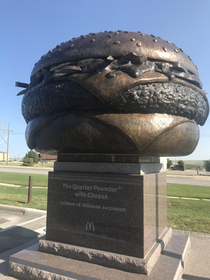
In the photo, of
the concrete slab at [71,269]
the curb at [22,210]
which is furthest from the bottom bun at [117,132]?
the curb at [22,210]

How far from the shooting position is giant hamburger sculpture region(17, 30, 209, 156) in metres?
2.59

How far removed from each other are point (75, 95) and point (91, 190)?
1347 mm

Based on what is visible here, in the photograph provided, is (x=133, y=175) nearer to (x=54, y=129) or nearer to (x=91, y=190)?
(x=91, y=190)

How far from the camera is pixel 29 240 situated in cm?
475

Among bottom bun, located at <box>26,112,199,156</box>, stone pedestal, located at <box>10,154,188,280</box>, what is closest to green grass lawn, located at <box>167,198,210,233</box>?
stone pedestal, located at <box>10,154,188,280</box>

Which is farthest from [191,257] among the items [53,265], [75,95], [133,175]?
[75,95]

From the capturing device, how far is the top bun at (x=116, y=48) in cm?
270

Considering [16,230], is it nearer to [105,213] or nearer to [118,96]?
[105,213]

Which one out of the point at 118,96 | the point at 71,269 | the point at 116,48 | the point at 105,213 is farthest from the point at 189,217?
the point at 116,48

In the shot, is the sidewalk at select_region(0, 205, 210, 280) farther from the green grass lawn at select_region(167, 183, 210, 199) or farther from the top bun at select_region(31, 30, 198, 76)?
the green grass lawn at select_region(167, 183, 210, 199)

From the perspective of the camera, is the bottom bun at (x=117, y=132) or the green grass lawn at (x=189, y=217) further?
the green grass lawn at (x=189, y=217)

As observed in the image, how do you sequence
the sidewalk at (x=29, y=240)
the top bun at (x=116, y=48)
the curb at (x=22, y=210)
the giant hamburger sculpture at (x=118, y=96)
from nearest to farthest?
1. the giant hamburger sculpture at (x=118, y=96)
2. the top bun at (x=116, y=48)
3. the sidewalk at (x=29, y=240)
4. the curb at (x=22, y=210)

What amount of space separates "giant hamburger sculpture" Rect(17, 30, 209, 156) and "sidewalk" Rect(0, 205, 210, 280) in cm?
189

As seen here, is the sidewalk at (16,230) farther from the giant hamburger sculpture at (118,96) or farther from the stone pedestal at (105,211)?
the giant hamburger sculpture at (118,96)
